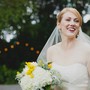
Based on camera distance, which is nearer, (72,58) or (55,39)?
(72,58)

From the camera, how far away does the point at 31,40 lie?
1628cm

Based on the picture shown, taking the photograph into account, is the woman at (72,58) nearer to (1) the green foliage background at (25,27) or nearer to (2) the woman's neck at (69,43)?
(2) the woman's neck at (69,43)

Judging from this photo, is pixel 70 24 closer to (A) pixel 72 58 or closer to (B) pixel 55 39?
(A) pixel 72 58

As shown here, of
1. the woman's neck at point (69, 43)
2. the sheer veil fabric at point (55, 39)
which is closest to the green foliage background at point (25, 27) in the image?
the sheer veil fabric at point (55, 39)

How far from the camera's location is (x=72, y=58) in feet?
16.9

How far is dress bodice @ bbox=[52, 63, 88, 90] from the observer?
510cm

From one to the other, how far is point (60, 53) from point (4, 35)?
10817mm

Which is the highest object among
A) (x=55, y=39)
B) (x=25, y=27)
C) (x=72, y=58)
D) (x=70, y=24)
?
(x=25, y=27)

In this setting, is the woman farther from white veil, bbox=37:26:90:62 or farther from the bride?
white veil, bbox=37:26:90:62

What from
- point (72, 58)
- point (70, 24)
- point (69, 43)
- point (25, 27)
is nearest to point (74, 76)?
point (72, 58)

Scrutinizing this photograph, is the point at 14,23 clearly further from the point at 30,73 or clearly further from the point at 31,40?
the point at 30,73

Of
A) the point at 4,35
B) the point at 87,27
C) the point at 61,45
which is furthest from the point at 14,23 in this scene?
the point at 61,45

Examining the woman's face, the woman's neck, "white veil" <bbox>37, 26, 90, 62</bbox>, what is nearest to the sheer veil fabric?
"white veil" <bbox>37, 26, 90, 62</bbox>

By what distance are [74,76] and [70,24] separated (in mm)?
573
